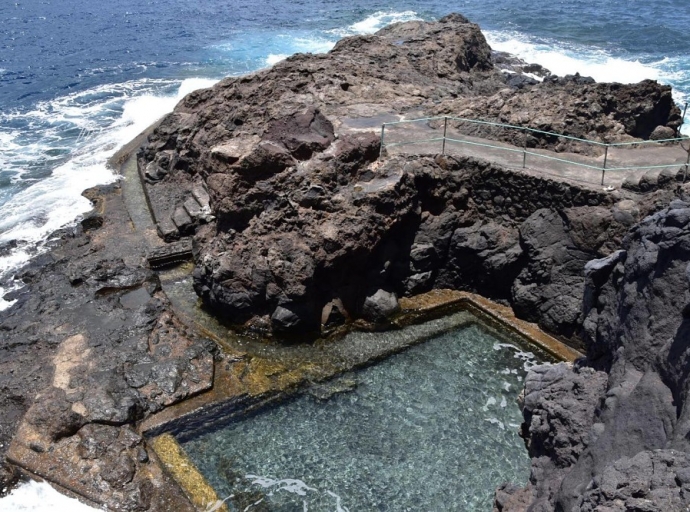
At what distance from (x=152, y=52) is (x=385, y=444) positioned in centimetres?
3733

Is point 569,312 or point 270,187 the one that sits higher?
point 270,187

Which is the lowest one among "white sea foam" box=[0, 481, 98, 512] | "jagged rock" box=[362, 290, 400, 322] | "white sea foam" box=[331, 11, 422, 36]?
"white sea foam" box=[0, 481, 98, 512]

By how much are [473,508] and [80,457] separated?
6613 millimetres

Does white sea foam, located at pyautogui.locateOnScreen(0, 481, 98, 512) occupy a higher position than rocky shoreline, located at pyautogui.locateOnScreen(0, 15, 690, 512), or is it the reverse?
rocky shoreline, located at pyautogui.locateOnScreen(0, 15, 690, 512)

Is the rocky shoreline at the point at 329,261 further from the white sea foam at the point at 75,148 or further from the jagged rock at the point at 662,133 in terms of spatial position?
the white sea foam at the point at 75,148

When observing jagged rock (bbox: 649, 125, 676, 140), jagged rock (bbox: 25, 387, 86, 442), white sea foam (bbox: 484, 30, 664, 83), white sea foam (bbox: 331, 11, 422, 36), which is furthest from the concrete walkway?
white sea foam (bbox: 331, 11, 422, 36)

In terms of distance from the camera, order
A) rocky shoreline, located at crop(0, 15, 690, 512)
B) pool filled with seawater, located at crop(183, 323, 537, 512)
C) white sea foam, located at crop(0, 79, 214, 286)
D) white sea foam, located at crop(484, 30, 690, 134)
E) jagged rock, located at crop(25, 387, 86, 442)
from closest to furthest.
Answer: rocky shoreline, located at crop(0, 15, 690, 512) < pool filled with seawater, located at crop(183, 323, 537, 512) < jagged rock, located at crop(25, 387, 86, 442) < white sea foam, located at crop(0, 79, 214, 286) < white sea foam, located at crop(484, 30, 690, 134)

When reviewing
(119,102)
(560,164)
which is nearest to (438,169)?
(560,164)

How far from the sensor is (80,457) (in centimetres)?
1115

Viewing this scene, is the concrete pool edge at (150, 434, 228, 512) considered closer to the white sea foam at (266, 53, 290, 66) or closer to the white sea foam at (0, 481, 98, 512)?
the white sea foam at (0, 481, 98, 512)

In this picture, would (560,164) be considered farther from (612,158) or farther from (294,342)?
(294,342)

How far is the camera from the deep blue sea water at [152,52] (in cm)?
2372

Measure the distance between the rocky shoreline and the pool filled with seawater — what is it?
52.0 inches

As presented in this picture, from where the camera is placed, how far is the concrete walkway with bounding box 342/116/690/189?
14653mm
